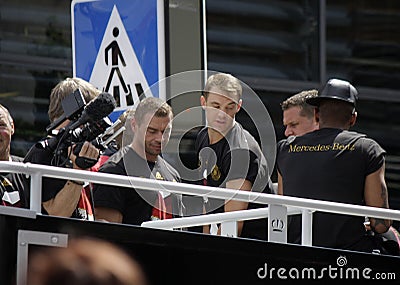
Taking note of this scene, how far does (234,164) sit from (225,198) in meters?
0.87

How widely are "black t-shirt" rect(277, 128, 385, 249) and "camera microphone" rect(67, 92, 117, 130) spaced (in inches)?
51.4

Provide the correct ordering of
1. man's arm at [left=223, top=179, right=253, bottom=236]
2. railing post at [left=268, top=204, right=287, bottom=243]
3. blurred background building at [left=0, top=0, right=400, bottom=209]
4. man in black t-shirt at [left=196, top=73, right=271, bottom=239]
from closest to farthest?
railing post at [left=268, top=204, right=287, bottom=243] < man's arm at [left=223, top=179, right=253, bottom=236] < man in black t-shirt at [left=196, top=73, right=271, bottom=239] < blurred background building at [left=0, top=0, right=400, bottom=209]

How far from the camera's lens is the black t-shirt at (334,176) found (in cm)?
537

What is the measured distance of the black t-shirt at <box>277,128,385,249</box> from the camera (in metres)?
5.37

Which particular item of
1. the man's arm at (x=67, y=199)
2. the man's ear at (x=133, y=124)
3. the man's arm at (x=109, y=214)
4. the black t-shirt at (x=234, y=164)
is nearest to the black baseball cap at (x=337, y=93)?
the black t-shirt at (x=234, y=164)

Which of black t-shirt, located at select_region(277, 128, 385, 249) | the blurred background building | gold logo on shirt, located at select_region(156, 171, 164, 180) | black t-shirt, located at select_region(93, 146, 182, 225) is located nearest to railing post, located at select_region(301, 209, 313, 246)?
black t-shirt, located at select_region(277, 128, 385, 249)

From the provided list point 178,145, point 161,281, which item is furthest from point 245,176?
point 161,281

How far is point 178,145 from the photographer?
5.13 meters

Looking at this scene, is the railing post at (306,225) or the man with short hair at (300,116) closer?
the railing post at (306,225)

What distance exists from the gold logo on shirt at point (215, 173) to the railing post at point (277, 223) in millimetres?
911

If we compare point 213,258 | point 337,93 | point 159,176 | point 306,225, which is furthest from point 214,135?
point 213,258

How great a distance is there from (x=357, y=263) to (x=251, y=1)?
579 cm

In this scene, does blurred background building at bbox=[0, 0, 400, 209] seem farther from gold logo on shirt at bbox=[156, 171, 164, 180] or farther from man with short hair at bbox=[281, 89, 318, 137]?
gold logo on shirt at bbox=[156, 171, 164, 180]

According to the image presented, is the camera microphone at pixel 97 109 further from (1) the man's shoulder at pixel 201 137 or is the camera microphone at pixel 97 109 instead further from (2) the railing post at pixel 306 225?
(1) the man's shoulder at pixel 201 137
